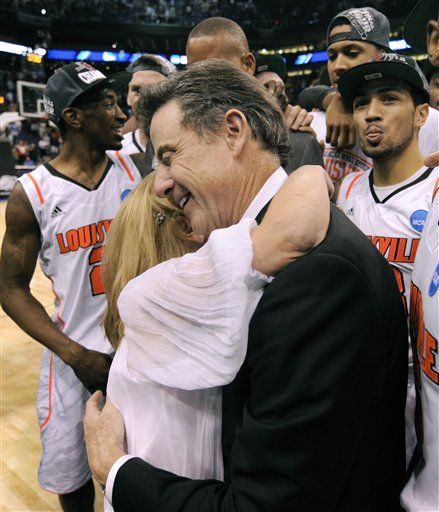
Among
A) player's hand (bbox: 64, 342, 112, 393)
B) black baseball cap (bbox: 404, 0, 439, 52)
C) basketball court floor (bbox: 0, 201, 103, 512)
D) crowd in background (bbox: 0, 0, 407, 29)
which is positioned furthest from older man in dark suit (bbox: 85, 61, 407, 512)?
crowd in background (bbox: 0, 0, 407, 29)

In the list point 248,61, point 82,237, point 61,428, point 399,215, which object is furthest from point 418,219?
point 61,428

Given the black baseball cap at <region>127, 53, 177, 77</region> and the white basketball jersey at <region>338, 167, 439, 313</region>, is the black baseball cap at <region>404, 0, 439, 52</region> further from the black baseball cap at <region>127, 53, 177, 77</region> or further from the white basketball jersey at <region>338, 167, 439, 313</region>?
the black baseball cap at <region>127, 53, 177, 77</region>

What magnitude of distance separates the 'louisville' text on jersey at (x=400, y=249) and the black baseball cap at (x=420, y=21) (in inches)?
30.4

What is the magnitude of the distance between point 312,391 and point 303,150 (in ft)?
4.44

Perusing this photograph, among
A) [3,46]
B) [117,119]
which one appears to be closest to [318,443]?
[117,119]

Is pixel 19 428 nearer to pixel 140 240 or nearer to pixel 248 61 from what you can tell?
pixel 140 240

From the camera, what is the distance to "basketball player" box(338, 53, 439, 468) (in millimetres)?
1956

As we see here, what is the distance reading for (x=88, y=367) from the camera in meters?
1.97

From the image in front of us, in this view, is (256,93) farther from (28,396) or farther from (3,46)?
(3,46)

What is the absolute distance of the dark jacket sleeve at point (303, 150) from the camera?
187 centimetres

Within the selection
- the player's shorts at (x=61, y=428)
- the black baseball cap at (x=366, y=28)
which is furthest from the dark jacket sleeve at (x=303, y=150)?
the player's shorts at (x=61, y=428)

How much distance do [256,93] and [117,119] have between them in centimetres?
147

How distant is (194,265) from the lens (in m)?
0.80

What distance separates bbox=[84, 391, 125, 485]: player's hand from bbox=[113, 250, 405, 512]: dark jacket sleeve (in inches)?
9.7
